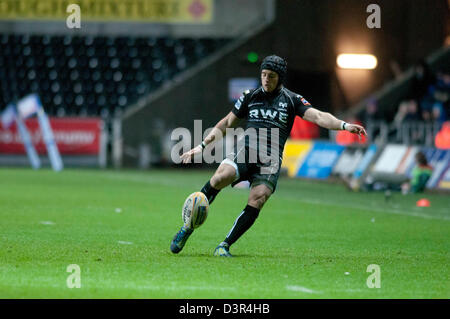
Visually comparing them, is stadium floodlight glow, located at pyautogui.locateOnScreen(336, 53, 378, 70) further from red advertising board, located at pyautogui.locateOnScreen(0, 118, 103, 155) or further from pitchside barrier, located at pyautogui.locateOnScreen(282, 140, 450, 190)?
red advertising board, located at pyautogui.locateOnScreen(0, 118, 103, 155)

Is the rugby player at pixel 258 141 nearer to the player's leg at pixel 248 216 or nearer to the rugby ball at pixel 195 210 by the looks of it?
the player's leg at pixel 248 216

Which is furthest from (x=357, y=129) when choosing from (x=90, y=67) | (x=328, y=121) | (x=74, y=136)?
(x=90, y=67)

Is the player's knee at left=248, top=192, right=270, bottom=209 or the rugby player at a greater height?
the rugby player

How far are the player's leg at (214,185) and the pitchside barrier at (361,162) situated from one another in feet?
42.3

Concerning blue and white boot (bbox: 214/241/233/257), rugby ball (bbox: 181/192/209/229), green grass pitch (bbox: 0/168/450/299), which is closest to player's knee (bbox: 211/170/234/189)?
rugby ball (bbox: 181/192/209/229)

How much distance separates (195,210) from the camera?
30.7 ft

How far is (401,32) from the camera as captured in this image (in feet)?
115

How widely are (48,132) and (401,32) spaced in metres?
13.7

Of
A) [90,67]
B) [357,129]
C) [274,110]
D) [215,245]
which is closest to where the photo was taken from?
[357,129]

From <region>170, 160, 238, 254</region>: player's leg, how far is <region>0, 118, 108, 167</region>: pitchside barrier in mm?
24472

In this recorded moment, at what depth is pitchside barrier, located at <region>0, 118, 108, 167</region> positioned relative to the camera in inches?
1310

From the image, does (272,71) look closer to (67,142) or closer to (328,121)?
(328,121)

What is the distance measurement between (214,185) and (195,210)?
0.40 meters
